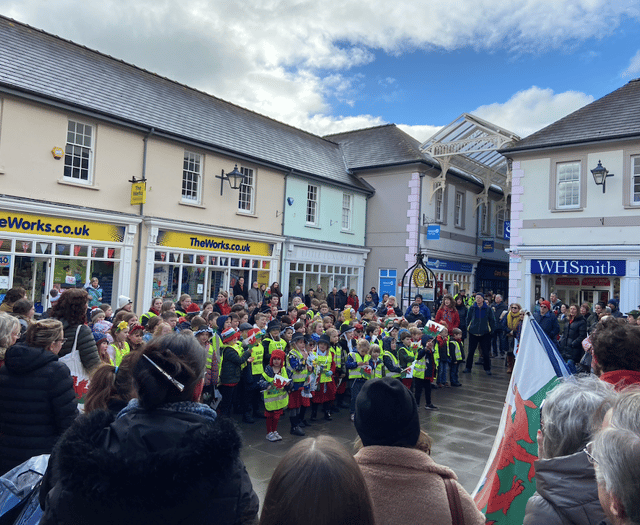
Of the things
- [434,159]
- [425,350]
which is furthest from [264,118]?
[425,350]

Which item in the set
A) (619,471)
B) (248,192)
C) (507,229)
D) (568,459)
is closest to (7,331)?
(568,459)

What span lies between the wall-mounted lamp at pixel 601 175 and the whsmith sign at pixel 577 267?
8.31ft

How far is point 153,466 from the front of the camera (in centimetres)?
164

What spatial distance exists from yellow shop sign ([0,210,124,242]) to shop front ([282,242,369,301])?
7186 mm

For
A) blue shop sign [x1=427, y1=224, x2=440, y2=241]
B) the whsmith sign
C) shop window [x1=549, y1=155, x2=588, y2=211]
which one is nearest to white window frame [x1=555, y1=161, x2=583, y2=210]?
shop window [x1=549, y1=155, x2=588, y2=211]

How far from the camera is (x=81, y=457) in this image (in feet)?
5.53

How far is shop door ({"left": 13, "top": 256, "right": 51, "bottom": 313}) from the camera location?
12359 millimetres

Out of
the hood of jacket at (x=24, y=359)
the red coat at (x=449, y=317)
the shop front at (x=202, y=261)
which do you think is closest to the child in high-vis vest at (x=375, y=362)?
the red coat at (x=449, y=317)

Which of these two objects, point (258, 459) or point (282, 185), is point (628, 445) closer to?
point (258, 459)

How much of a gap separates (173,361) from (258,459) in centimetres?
445

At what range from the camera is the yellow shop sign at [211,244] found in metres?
15.5

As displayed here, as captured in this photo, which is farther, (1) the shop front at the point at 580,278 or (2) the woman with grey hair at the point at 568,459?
(1) the shop front at the point at 580,278

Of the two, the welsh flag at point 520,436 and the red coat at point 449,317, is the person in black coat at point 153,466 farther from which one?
the red coat at point 449,317

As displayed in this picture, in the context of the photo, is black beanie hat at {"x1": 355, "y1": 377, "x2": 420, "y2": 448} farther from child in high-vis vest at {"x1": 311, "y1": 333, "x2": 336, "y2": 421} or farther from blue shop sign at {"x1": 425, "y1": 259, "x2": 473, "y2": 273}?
blue shop sign at {"x1": 425, "y1": 259, "x2": 473, "y2": 273}
